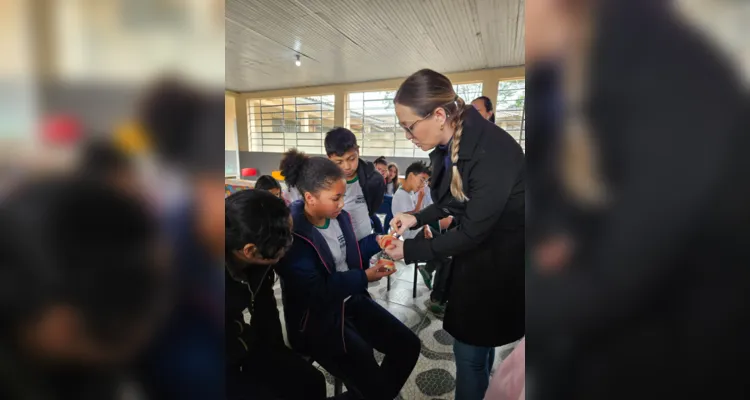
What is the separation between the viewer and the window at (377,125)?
891cm

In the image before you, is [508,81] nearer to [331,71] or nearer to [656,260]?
[331,71]

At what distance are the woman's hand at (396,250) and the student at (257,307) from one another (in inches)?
19.6

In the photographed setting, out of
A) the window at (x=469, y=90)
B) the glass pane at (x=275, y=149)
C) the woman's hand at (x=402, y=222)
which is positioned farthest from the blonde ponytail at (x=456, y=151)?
the glass pane at (x=275, y=149)

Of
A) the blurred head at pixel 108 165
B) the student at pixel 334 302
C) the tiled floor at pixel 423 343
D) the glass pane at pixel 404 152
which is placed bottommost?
the tiled floor at pixel 423 343

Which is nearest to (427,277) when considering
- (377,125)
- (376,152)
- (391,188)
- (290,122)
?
(391,188)

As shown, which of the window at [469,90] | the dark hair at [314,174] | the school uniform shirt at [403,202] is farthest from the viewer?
the window at [469,90]

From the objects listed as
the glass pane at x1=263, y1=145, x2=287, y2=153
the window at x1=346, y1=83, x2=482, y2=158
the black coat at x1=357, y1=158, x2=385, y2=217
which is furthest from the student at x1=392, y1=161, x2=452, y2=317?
the glass pane at x1=263, y1=145, x2=287, y2=153

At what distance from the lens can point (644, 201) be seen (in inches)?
8.2

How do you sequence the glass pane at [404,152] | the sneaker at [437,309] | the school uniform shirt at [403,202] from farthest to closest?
the glass pane at [404,152] < the school uniform shirt at [403,202] < the sneaker at [437,309]

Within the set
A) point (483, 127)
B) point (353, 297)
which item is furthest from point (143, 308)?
point (353, 297)

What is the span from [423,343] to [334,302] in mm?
1161

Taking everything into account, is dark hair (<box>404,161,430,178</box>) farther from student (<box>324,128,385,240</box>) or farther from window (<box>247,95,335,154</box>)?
window (<box>247,95,335,154</box>)

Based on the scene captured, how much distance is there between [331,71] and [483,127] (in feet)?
24.3

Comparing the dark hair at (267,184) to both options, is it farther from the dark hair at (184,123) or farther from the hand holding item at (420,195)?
the dark hair at (184,123)
